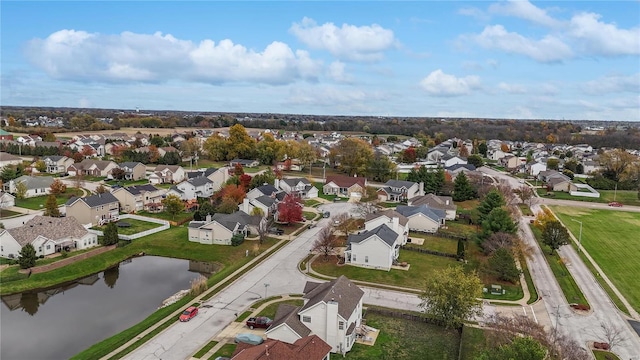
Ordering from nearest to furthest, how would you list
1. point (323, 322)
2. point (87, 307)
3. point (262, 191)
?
point (323, 322), point (87, 307), point (262, 191)

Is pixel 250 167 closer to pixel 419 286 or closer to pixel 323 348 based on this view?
pixel 419 286

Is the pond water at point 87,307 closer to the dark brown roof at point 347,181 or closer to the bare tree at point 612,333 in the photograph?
the bare tree at point 612,333

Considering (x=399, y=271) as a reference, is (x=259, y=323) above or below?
above

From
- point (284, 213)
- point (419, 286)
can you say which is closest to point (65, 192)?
point (284, 213)

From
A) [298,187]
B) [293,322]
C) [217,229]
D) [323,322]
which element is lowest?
[217,229]

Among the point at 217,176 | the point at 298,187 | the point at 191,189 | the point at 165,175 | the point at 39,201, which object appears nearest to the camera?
the point at 39,201

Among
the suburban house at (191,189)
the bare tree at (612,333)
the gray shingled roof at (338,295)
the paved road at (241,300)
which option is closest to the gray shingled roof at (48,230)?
the paved road at (241,300)

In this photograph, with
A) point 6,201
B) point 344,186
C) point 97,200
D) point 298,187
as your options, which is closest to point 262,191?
point 298,187

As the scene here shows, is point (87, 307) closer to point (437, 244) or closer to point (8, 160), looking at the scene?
point (437, 244)
